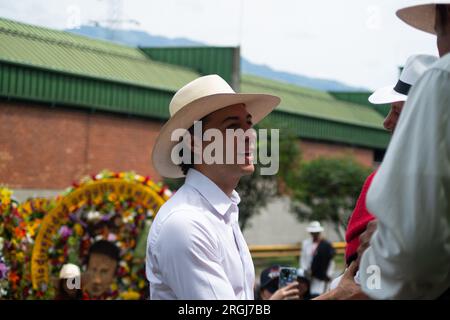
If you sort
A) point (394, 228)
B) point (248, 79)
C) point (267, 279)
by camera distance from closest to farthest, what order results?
point (394, 228)
point (267, 279)
point (248, 79)

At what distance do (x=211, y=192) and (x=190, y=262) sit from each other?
0.40 metres

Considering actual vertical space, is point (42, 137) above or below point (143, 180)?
below

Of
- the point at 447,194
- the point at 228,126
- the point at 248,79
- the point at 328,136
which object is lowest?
the point at 328,136

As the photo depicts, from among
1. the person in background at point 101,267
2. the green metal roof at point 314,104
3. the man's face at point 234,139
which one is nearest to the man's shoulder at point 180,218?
the man's face at point 234,139

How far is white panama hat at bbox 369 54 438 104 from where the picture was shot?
2.60 meters

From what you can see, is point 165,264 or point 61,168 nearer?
point 165,264

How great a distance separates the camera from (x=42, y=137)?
22.5 meters

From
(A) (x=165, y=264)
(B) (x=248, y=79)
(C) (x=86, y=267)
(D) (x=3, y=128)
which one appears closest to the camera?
(A) (x=165, y=264)

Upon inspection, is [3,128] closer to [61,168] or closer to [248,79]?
[61,168]

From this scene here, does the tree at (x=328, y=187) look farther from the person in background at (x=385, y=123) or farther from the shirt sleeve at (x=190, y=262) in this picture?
the shirt sleeve at (x=190, y=262)

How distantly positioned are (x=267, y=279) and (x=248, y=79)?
2523 centimetres

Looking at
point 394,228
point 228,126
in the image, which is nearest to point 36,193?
point 228,126

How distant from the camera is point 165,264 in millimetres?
2639

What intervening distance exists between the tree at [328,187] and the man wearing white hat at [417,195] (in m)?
25.7
